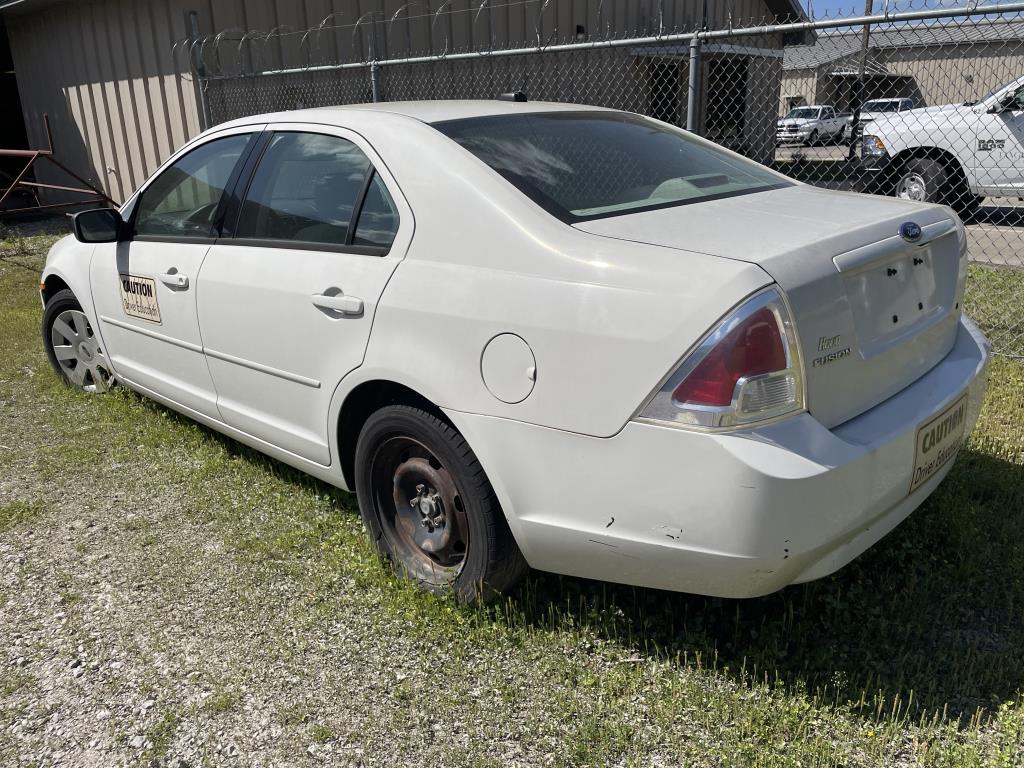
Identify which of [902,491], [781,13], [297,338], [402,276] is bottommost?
[902,491]

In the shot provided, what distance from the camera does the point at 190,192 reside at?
3840 millimetres

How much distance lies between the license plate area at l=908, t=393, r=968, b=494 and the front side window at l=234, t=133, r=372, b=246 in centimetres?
189

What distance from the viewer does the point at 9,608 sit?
3.00 metres

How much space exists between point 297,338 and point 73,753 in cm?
142

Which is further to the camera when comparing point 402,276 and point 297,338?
point 297,338

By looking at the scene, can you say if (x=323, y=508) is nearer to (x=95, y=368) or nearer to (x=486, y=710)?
(x=486, y=710)

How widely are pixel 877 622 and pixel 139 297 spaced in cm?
332

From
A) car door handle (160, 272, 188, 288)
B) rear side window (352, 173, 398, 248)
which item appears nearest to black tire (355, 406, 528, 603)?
rear side window (352, 173, 398, 248)

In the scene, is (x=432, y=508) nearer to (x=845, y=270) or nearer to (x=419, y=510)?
Result: (x=419, y=510)

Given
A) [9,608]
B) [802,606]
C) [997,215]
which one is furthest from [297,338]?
[997,215]

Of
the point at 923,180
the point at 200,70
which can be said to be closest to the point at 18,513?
the point at 200,70

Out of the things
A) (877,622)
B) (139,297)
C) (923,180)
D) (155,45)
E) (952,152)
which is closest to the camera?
(877,622)

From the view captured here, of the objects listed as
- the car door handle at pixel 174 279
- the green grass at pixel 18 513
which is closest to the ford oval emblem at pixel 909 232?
the car door handle at pixel 174 279

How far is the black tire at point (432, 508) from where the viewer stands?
2561 millimetres
